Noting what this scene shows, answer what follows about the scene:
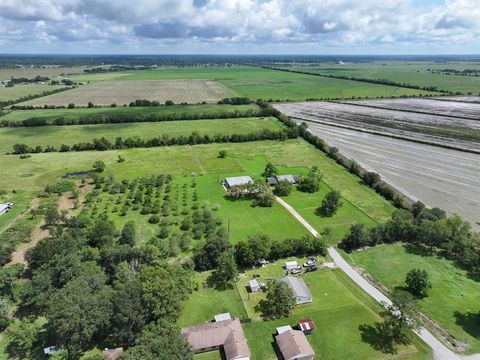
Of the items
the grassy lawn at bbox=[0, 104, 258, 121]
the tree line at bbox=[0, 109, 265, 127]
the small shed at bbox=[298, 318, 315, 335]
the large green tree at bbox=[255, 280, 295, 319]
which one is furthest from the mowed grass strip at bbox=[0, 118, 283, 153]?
the small shed at bbox=[298, 318, 315, 335]

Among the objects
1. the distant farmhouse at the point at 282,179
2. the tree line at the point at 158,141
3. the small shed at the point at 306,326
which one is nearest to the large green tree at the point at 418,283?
the small shed at the point at 306,326

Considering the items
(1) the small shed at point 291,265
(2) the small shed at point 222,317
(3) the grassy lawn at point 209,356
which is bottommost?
(3) the grassy lawn at point 209,356

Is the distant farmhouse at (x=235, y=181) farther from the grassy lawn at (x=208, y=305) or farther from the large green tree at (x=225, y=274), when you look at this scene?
the grassy lawn at (x=208, y=305)

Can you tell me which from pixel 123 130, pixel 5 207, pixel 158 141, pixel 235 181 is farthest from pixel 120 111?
pixel 235 181

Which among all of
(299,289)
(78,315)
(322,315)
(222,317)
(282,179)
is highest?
(78,315)

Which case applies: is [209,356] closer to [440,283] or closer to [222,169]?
[440,283]
